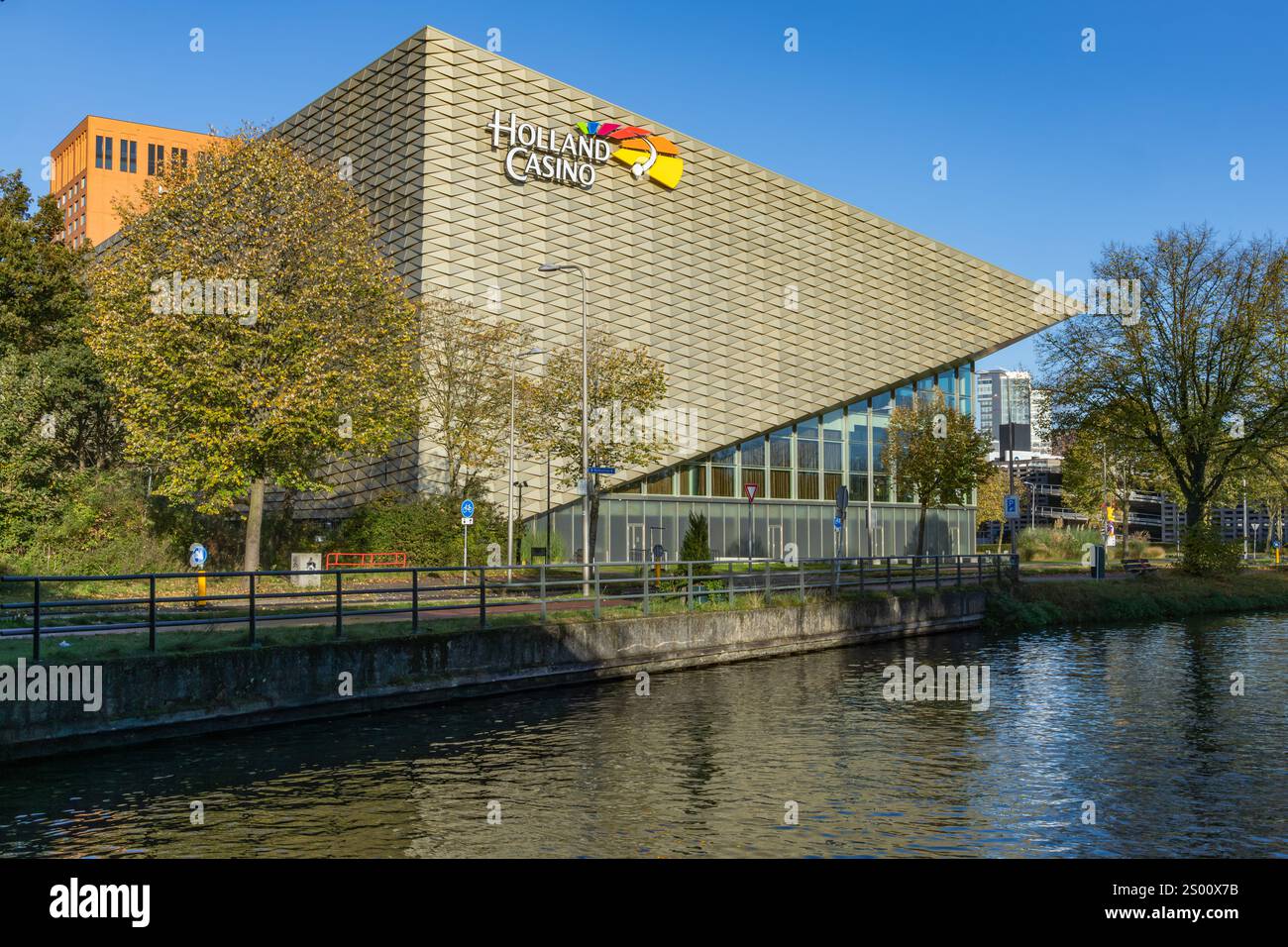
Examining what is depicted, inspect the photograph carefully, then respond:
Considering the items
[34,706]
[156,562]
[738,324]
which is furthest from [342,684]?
[738,324]

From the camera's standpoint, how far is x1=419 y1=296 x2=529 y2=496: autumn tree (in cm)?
4341

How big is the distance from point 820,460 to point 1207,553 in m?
23.3

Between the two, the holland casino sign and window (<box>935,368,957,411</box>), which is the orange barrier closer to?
the holland casino sign

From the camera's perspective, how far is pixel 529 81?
50031mm

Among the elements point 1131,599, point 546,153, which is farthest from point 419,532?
point 1131,599

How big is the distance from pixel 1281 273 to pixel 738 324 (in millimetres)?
24168

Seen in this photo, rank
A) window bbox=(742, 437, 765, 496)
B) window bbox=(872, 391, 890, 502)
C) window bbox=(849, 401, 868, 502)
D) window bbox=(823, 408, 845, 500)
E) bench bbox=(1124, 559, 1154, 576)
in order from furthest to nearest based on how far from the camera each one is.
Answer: window bbox=(872, 391, 890, 502)
window bbox=(849, 401, 868, 502)
window bbox=(823, 408, 845, 500)
window bbox=(742, 437, 765, 496)
bench bbox=(1124, 559, 1154, 576)

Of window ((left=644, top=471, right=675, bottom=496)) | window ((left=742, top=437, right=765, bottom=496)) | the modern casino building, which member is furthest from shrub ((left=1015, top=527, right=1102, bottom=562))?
window ((left=644, top=471, right=675, bottom=496))

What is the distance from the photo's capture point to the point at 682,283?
55.8 meters

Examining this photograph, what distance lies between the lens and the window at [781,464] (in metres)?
60.1

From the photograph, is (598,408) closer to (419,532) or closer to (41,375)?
(419,532)

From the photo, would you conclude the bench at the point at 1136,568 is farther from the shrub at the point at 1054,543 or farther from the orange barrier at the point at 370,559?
the orange barrier at the point at 370,559

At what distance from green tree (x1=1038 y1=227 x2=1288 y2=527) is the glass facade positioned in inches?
553
